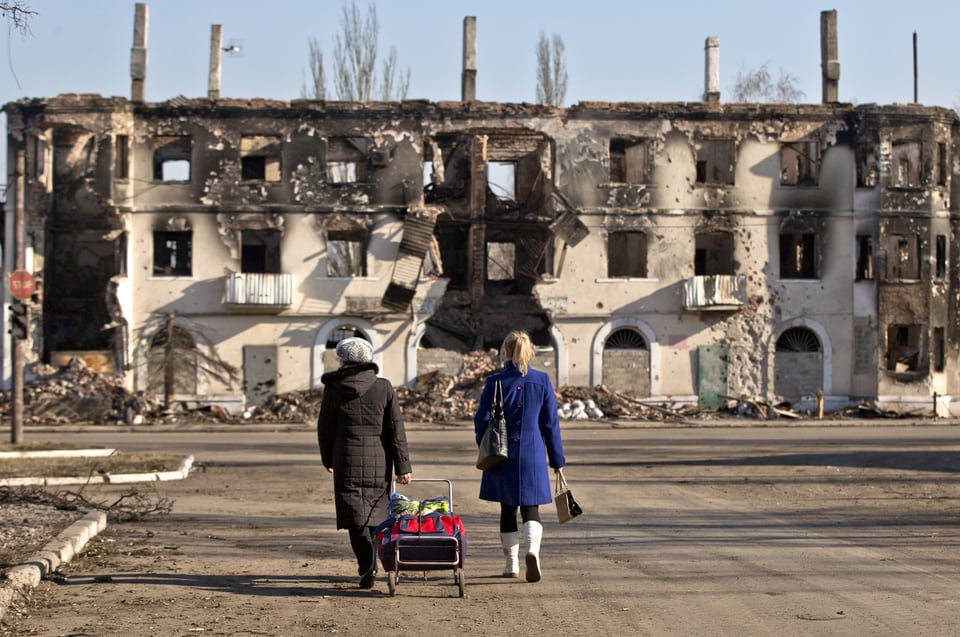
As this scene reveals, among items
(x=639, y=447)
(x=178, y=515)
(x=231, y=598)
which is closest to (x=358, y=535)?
(x=231, y=598)

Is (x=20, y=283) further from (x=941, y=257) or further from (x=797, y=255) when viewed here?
(x=941, y=257)

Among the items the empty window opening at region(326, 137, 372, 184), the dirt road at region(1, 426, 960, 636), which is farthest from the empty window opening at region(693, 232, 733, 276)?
the dirt road at region(1, 426, 960, 636)

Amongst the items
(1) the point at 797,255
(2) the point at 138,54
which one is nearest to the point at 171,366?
Result: (2) the point at 138,54

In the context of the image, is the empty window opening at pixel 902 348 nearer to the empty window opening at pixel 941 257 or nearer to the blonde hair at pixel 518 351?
the empty window opening at pixel 941 257

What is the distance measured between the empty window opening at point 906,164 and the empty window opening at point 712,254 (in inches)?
235

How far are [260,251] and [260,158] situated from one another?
3434 millimetres

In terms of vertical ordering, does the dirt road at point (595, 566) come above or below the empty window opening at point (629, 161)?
below

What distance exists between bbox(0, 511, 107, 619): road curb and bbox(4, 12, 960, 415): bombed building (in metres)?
28.8

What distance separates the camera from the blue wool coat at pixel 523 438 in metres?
9.59

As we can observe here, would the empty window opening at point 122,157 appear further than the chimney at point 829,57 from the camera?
No

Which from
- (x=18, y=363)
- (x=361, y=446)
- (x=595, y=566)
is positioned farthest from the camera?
(x=18, y=363)

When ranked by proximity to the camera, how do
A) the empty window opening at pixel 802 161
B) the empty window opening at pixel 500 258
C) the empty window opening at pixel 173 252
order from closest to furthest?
the empty window opening at pixel 173 252 → the empty window opening at pixel 802 161 → the empty window opening at pixel 500 258

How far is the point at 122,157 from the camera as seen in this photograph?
41781mm

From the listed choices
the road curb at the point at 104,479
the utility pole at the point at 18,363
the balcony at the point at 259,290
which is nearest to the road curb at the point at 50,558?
the road curb at the point at 104,479
